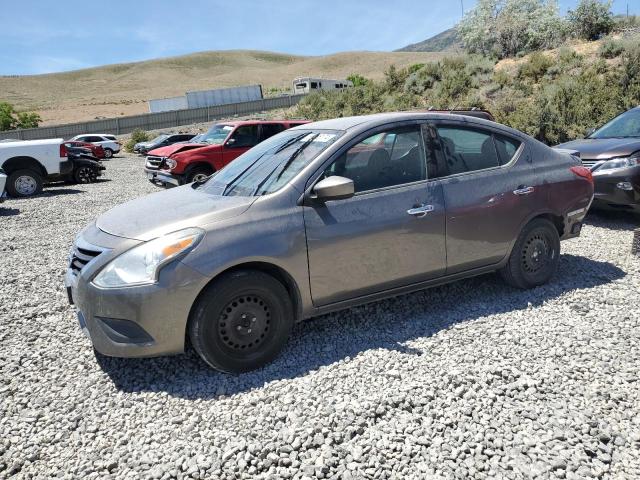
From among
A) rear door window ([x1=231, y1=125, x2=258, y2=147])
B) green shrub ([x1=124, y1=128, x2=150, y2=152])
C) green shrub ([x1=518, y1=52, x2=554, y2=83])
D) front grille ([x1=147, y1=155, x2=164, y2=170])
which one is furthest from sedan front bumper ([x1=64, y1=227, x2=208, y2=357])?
green shrub ([x1=124, y1=128, x2=150, y2=152])

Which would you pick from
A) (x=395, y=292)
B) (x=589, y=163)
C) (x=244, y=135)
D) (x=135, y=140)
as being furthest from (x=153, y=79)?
(x=395, y=292)

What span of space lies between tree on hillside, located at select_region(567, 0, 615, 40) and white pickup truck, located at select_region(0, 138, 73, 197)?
974 inches

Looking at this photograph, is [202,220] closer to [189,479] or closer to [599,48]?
[189,479]

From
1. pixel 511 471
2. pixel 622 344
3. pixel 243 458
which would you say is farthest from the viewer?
pixel 622 344

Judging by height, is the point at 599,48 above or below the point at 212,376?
above

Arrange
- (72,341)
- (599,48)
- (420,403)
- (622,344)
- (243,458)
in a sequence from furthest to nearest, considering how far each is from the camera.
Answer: (599,48) → (72,341) → (622,344) → (420,403) → (243,458)

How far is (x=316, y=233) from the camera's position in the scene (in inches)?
140

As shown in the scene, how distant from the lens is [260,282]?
3371 mm

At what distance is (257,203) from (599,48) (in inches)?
899

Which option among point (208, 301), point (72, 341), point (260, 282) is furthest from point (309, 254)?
point (72, 341)

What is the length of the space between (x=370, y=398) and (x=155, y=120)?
144 ft

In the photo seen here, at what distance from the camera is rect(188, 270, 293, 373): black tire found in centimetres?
325

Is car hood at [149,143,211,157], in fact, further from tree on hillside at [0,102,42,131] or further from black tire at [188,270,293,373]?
tree on hillside at [0,102,42,131]

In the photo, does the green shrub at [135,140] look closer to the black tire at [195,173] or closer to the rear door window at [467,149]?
the black tire at [195,173]
